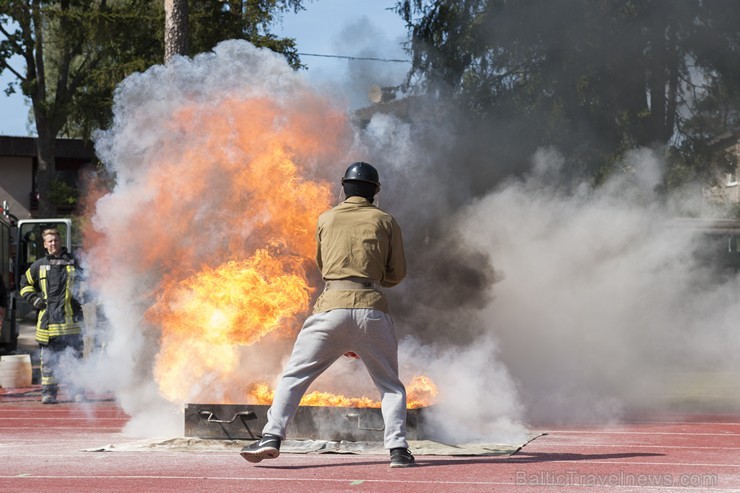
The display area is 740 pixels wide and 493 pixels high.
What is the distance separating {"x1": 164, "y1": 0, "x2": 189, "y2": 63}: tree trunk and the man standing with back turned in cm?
821

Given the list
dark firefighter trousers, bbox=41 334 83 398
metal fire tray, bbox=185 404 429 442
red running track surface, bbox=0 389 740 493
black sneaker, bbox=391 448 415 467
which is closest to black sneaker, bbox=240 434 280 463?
red running track surface, bbox=0 389 740 493

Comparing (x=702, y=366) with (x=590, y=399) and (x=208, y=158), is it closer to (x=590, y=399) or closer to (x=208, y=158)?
(x=590, y=399)

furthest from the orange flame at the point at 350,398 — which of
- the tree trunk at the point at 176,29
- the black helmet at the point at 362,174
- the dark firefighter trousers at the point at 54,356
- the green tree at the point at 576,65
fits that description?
the green tree at the point at 576,65

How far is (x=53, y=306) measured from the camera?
1252cm

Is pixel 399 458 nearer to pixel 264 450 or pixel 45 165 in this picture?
pixel 264 450

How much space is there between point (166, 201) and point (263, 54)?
1707 millimetres

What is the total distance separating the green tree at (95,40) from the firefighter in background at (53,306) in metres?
11.0

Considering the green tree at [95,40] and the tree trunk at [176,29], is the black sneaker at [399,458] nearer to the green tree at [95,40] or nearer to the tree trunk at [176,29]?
the tree trunk at [176,29]

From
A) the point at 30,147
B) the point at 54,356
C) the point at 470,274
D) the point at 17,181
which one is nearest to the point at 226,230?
the point at 470,274

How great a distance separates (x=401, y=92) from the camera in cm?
1522

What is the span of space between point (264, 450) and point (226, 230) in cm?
311

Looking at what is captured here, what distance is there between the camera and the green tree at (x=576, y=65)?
1741cm

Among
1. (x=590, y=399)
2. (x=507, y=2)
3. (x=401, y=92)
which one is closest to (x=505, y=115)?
(x=507, y=2)

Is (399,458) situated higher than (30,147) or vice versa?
(30,147)
